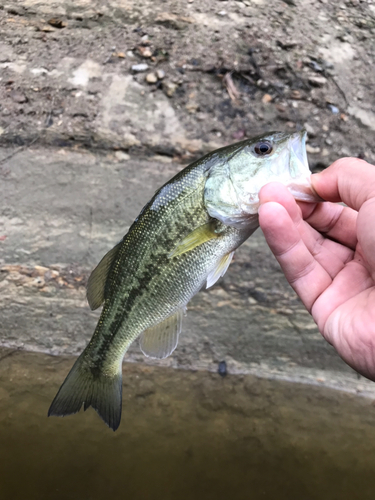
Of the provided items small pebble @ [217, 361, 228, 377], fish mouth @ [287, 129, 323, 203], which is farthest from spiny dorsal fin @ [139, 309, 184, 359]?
small pebble @ [217, 361, 228, 377]

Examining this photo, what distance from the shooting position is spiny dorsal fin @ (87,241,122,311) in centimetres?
188

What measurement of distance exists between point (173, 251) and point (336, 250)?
2.80ft

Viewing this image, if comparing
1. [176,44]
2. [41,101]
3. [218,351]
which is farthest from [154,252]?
[176,44]

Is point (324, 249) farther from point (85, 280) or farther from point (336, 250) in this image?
point (85, 280)

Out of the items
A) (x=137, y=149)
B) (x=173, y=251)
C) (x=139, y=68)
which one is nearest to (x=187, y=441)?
(x=173, y=251)

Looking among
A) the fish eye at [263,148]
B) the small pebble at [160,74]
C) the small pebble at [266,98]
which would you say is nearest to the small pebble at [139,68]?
the small pebble at [160,74]

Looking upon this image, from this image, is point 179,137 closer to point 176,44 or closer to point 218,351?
point 176,44

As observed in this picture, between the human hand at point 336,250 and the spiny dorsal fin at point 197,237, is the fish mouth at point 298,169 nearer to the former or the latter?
the human hand at point 336,250

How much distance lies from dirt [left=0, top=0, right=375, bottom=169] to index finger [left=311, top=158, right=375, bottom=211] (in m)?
1.58

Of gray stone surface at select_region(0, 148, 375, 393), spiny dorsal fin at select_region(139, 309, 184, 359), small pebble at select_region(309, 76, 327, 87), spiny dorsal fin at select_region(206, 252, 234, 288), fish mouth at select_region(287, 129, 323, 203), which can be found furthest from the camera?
small pebble at select_region(309, 76, 327, 87)

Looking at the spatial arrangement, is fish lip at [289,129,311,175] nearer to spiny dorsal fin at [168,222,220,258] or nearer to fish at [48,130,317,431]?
fish at [48,130,317,431]

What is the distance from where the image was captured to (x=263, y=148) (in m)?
1.62

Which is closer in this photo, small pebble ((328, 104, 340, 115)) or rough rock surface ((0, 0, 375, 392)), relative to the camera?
rough rock surface ((0, 0, 375, 392))

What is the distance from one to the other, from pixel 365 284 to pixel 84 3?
135 inches
